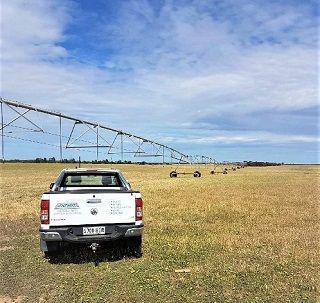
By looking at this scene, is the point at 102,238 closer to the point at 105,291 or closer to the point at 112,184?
the point at 105,291

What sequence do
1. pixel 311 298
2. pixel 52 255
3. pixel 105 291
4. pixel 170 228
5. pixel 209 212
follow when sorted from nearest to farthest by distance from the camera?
pixel 311 298 → pixel 105 291 → pixel 52 255 → pixel 170 228 → pixel 209 212

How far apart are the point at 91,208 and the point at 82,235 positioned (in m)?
0.56

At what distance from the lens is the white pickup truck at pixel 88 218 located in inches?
363

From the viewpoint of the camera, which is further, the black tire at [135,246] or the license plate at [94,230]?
the black tire at [135,246]

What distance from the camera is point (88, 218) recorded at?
935 centimetres

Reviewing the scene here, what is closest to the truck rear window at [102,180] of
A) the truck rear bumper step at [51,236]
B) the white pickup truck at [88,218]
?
the white pickup truck at [88,218]

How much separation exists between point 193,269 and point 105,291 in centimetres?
192

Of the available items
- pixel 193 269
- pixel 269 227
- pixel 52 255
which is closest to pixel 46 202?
pixel 52 255

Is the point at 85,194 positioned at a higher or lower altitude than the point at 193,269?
higher

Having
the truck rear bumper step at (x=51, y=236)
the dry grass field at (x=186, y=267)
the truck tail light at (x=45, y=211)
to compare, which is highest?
the truck tail light at (x=45, y=211)

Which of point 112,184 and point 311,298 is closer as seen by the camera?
point 311,298

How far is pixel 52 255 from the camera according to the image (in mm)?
10203

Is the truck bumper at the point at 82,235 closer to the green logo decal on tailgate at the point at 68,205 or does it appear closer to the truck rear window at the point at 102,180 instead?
the green logo decal on tailgate at the point at 68,205

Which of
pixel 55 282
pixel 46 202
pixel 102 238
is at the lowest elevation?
pixel 55 282
